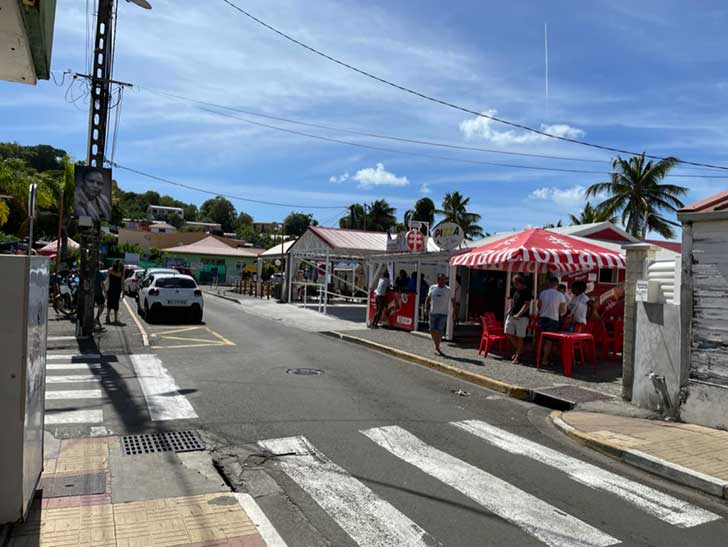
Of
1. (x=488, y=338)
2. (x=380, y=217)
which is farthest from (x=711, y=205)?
(x=380, y=217)

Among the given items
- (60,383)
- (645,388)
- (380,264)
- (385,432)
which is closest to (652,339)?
(645,388)

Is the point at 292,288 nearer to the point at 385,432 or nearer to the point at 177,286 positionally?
the point at 177,286

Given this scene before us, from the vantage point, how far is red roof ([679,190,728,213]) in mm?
7426

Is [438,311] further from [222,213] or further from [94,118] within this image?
[222,213]

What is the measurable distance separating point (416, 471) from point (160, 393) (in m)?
4.56

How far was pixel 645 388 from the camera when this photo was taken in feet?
27.5

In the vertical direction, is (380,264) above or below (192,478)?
above

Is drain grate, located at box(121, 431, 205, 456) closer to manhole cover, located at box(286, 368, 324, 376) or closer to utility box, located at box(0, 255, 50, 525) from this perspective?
utility box, located at box(0, 255, 50, 525)

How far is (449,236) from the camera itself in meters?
15.6

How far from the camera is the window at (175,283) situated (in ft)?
60.2

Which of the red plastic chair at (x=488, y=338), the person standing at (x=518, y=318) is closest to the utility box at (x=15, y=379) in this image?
the person standing at (x=518, y=318)

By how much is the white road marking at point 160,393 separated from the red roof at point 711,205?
7.13 m

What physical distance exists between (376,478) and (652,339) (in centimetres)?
516

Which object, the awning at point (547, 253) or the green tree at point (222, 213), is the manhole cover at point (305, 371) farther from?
the green tree at point (222, 213)
